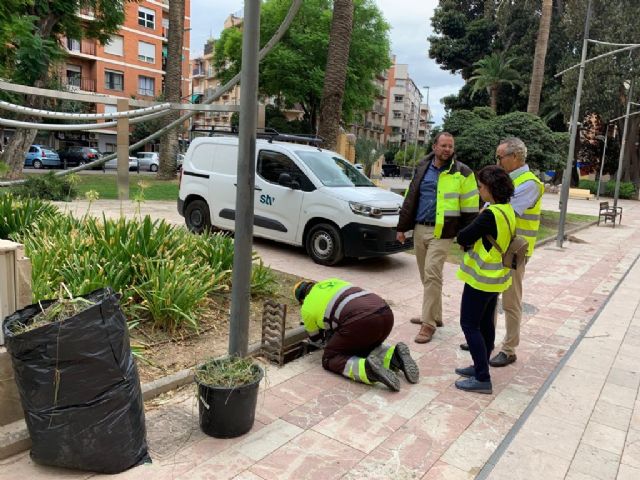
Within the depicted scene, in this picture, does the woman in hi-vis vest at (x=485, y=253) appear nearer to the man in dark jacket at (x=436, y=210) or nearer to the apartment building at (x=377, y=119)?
the man in dark jacket at (x=436, y=210)

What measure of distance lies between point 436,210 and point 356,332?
1.75m

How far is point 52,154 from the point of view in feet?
106

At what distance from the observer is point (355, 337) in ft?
12.9

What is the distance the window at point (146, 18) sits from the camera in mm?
47094

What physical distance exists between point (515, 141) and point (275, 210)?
15.1 feet

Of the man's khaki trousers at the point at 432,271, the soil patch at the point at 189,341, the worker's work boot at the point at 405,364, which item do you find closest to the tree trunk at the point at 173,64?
the soil patch at the point at 189,341

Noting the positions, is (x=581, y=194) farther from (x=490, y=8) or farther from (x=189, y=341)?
(x=189, y=341)

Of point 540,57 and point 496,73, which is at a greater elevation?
point 496,73

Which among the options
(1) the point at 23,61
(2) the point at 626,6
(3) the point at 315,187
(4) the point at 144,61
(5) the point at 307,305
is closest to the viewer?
(5) the point at 307,305

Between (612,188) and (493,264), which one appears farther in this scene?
(612,188)

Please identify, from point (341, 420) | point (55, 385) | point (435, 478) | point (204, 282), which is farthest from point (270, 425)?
point (204, 282)

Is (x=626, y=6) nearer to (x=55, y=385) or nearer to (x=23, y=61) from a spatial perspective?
(x=23, y=61)

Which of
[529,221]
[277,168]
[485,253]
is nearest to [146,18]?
[277,168]

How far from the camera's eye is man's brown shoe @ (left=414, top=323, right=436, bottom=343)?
505 centimetres
